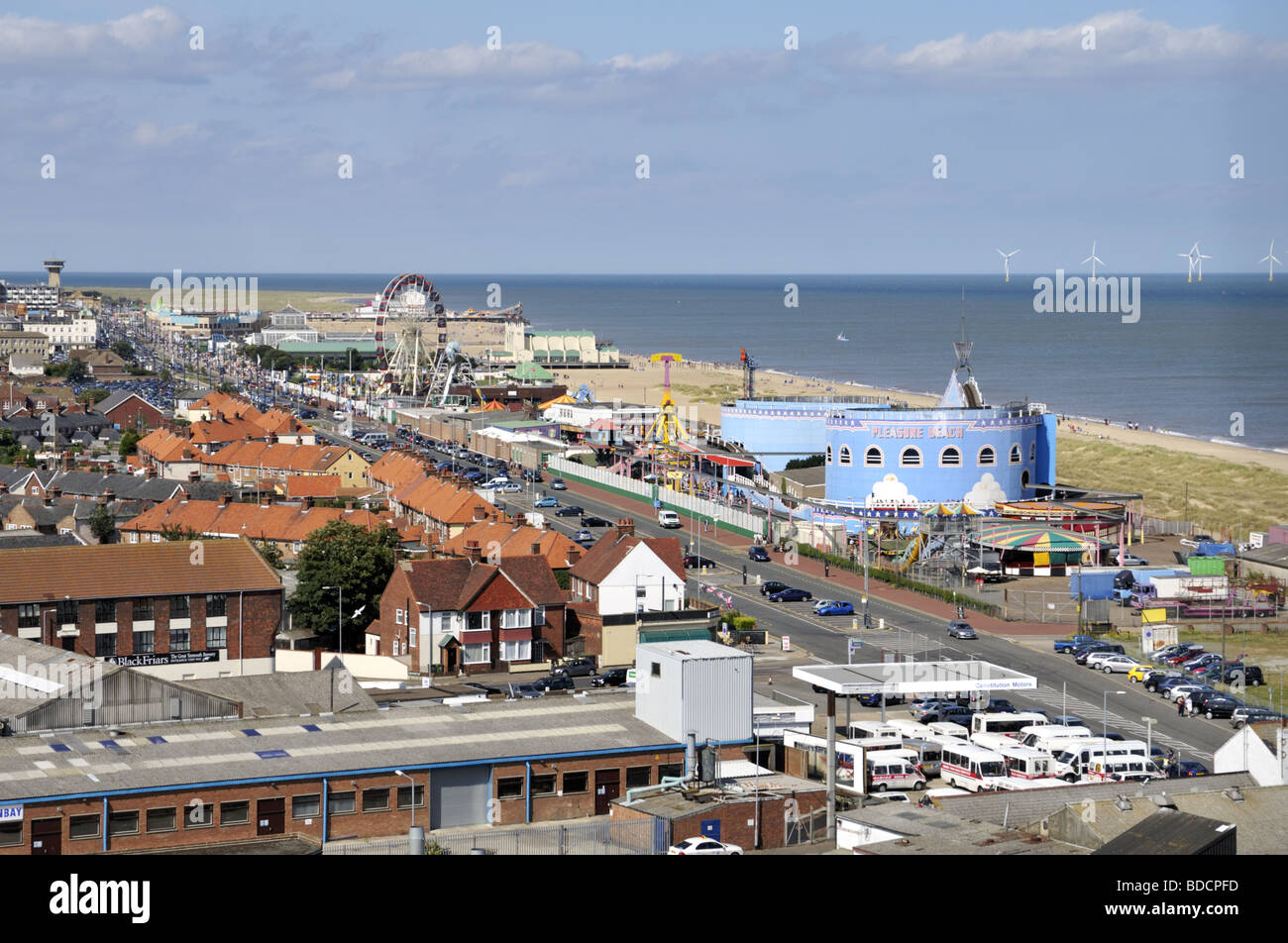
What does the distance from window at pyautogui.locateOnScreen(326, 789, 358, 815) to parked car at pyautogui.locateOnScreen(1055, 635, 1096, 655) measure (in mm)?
24545

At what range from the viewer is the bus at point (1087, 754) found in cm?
3300

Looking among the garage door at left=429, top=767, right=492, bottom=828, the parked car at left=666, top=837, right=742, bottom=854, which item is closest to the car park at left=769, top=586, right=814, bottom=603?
the garage door at left=429, top=767, right=492, bottom=828

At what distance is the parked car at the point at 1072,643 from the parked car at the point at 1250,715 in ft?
24.6

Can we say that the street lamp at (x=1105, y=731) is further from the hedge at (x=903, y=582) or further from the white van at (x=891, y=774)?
the hedge at (x=903, y=582)

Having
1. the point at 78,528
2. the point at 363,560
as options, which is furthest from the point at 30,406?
the point at 363,560

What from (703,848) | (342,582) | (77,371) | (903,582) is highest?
(77,371)

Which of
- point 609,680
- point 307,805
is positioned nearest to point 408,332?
point 609,680

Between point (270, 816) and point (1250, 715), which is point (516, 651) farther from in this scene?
point (1250, 715)

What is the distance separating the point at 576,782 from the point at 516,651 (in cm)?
1549

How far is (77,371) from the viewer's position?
162500 mm

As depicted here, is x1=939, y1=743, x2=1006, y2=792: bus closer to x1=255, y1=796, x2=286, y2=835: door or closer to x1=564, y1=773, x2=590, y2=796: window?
x1=564, y1=773, x2=590, y2=796: window

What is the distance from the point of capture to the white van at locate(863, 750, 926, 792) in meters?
32.6

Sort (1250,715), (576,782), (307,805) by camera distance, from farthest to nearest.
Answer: (1250,715)
(576,782)
(307,805)

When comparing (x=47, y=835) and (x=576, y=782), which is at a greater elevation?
(x=47, y=835)
